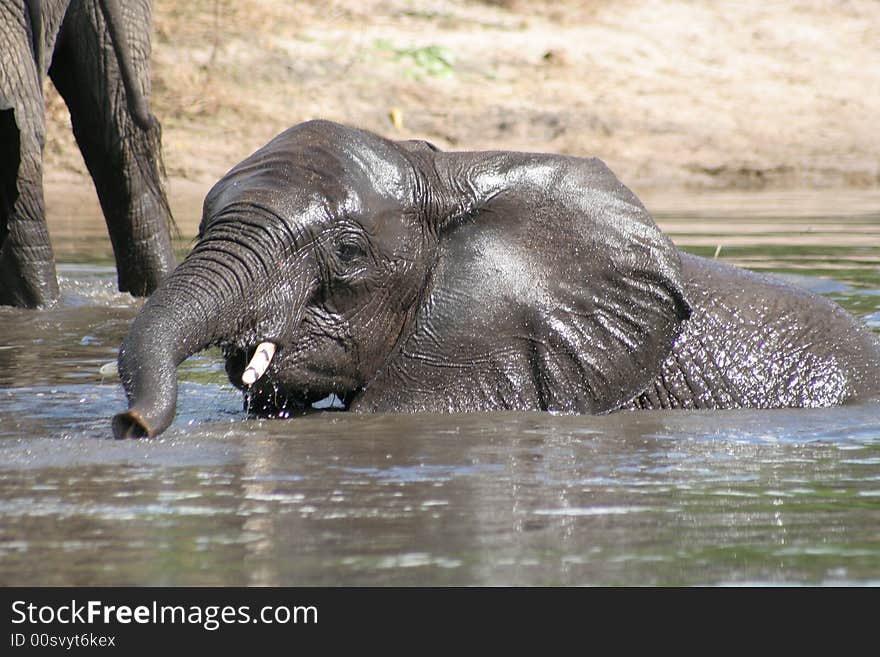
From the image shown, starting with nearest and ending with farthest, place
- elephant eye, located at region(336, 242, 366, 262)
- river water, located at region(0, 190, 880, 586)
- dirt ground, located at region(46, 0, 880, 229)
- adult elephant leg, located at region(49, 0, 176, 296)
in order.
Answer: river water, located at region(0, 190, 880, 586) → elephant eye, located at region(336, 242, 366, 262) → adult elephant leg, located at region(49, 0, 176, 296) → dirt ground, located at region(46, 0, 880, 229)

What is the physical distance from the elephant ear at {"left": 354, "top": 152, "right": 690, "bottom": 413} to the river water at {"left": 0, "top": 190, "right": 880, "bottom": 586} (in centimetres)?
10

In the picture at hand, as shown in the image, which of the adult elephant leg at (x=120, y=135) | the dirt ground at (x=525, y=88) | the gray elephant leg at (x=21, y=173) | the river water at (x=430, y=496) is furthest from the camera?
the dirt ground at (x=525, y=88)

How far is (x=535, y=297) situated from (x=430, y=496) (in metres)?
1.11

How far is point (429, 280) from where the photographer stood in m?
4.51

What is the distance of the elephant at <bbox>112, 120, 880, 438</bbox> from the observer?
14.0 ft

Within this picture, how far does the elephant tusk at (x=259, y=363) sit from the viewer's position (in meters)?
4.22

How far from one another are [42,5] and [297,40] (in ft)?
31.5

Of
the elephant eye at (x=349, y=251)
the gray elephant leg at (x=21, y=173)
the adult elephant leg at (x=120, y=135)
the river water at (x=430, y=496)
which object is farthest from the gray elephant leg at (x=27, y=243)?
the elephant eye at (x=349, y=251)

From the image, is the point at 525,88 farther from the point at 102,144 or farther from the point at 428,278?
the point at 428,278

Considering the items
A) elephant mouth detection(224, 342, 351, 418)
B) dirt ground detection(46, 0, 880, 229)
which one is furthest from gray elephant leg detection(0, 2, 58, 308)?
dirt ground detection(46, 0, 880, 229)

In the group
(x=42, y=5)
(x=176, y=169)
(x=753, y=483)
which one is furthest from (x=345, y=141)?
(x=176, y=169)

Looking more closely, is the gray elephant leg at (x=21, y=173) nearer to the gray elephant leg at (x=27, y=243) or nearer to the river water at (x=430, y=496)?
the gray elephant leg at (x=27, y=243)

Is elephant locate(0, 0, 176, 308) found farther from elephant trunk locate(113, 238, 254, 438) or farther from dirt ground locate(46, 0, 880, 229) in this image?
dirt ground locate(46, 0, 880, 229)

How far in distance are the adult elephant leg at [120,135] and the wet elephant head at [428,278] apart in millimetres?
3296
